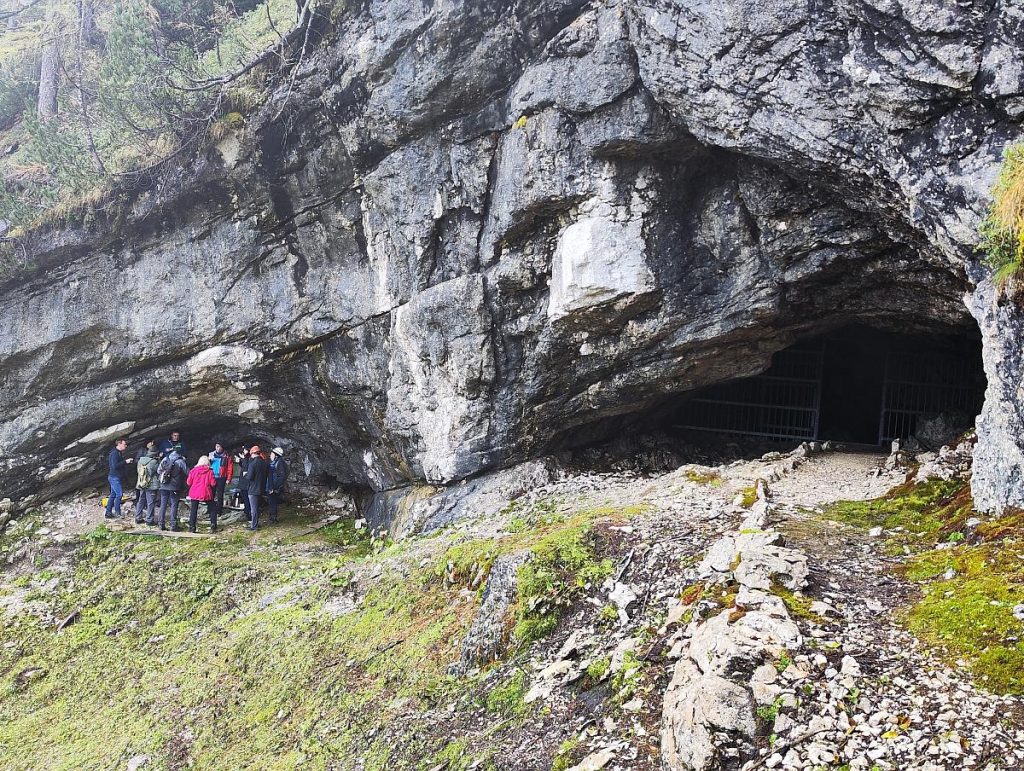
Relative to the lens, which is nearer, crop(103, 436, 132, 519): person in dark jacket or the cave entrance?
the cave entrance

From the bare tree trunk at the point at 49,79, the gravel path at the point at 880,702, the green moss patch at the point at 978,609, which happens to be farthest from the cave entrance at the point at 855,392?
the bare tree trunk at the point at 49,79

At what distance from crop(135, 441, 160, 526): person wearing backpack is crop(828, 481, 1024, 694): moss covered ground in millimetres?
11113

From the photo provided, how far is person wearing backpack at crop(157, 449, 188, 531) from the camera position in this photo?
1296 centimetres

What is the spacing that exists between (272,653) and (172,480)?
6.07 metres

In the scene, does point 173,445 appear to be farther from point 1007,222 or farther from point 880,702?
point 1007,222

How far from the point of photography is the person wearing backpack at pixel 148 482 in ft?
43.6

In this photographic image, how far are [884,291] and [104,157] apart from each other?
42.1 ft

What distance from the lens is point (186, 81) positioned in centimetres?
1252

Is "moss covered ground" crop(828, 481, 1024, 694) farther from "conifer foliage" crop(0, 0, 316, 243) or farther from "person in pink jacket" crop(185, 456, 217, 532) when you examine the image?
"conifer foliage" crop(0, 0, 316, 243)

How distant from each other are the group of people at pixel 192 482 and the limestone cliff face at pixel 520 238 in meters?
0.92

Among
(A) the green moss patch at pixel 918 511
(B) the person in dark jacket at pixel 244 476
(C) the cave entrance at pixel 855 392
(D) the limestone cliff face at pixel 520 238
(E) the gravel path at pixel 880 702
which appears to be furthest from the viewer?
(B) the person in dark jacket at pixel 244 476

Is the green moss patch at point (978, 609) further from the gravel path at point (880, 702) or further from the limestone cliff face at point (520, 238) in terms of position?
the limestone cliff face at point (520, 238)

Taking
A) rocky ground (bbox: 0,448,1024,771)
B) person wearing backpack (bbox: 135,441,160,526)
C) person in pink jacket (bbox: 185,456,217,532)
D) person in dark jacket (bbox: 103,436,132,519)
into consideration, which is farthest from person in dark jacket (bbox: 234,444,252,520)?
rocky ground (bbox: 0,448,1024,771)

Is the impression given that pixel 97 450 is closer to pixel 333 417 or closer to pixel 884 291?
pixel 333 417
